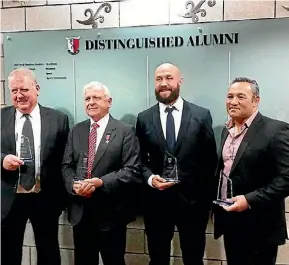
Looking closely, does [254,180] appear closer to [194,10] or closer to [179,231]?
[179,231]

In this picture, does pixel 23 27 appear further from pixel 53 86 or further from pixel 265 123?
pixel 265 123

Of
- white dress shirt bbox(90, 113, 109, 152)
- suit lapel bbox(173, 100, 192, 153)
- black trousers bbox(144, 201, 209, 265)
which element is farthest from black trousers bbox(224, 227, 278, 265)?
white dress shirt bbox(90, 113, 109, 152)

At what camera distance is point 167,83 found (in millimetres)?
2869

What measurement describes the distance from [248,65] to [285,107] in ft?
1.14

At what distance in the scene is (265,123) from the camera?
2518 mm

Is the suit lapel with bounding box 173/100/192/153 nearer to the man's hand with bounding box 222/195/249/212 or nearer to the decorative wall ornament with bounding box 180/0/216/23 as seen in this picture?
the man's hand with bounding box 222/195/249/212

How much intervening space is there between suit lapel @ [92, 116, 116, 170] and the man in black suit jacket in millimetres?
672

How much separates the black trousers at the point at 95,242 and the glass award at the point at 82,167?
9.0 inches

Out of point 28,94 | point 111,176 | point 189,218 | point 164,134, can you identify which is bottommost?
point 189,218

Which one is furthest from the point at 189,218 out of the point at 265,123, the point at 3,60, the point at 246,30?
the point at 3,60

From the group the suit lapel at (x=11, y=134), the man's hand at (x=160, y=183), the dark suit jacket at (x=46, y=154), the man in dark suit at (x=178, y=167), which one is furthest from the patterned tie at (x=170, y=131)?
the suit lapel at (x=11, y=134)

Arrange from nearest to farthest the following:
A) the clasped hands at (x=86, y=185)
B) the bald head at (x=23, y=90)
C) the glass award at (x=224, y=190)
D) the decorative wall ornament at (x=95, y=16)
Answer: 1. the glass award at (x=224, y=190)
2. the clasped hands at (x=86, y=185)
3. the bald head at (x=23, y=90)
4. the decorative wall ornament at (x=95, y=16)

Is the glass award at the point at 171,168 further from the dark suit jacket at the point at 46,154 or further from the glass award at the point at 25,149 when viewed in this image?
the glass award at the point at 25,149

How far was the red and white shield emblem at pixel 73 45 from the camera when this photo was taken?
3354mm
